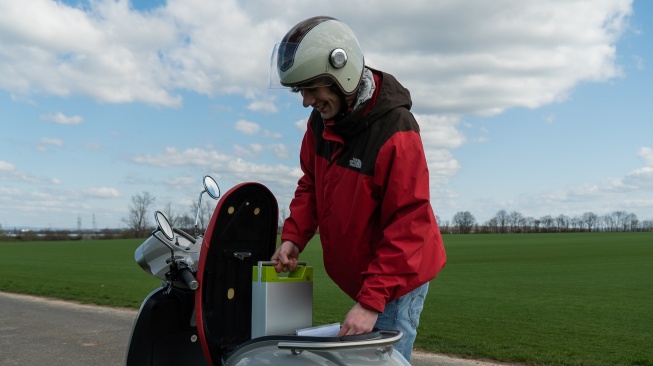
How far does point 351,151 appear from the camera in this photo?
2.48 m

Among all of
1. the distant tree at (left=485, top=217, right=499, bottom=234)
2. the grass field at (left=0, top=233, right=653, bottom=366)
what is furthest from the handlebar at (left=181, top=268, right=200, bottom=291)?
the distant tree at (left=485, top=217, right=499, bottom=234)

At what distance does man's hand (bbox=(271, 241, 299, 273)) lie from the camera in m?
2.67

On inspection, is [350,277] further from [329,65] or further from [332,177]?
[329,65]

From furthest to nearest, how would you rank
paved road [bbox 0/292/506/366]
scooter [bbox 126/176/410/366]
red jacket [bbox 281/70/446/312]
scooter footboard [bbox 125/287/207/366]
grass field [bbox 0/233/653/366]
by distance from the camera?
grass field [bbox 0/233/653/366] < paved road [bbox 0/292/506/366] < scooter footboard [bbox 125/287/207/366] < red jacket [bbox 281/70/446/312] < scooter [bbox 126/176/410/366]

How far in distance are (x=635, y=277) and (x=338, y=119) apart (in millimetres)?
20880

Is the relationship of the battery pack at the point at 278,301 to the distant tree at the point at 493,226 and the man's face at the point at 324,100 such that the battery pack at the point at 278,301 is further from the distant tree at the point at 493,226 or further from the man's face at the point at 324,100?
the distant tree at the point at 493,226

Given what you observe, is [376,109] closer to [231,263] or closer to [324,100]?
[324,100]

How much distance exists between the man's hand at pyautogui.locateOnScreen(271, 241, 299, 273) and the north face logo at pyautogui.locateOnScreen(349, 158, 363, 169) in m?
0.51

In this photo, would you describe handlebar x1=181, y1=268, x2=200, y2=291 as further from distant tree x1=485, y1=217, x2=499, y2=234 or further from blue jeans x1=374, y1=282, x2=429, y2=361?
distant tree x1=485, y1=217, x2=499, y2=234

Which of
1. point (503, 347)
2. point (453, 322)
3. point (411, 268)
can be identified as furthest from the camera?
point (453, 322)

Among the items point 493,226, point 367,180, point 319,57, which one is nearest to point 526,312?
point 367,180

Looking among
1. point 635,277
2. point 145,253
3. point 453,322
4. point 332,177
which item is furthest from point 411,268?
point 635,277

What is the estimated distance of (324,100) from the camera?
2.47 metres

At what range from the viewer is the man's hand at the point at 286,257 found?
2668 millimetres
